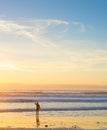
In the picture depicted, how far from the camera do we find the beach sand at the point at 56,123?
2453 centimetres

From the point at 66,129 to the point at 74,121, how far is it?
13.0ft

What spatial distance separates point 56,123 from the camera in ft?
86.8

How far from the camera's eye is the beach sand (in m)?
24.5

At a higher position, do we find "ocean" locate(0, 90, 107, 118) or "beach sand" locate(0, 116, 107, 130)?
"ocean" locate(0, 90, 107, 118)

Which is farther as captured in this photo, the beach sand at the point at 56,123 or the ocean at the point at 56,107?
the ocean at the point at 56,107

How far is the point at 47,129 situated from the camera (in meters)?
23.5

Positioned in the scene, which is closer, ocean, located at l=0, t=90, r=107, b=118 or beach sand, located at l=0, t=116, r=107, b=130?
beach sand, located at l=0, t=116, r=107, b=130

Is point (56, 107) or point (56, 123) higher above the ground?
point (56, 107)

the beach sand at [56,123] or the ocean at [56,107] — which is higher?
the ocean at [56,107]

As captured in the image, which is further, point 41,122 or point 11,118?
point 11,118

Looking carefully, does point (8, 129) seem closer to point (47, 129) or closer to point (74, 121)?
point (47, 129)

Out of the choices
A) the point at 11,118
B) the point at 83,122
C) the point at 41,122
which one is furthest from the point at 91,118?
the point at 11,118

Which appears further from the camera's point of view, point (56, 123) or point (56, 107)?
point (56, 107)

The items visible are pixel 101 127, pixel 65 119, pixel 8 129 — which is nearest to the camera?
pixel 8 129
